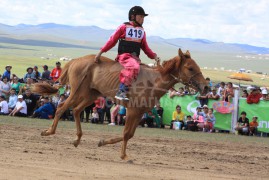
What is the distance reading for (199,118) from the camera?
1877cm

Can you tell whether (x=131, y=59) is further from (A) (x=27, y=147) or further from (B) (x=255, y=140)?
(B) (x=255, y=140)

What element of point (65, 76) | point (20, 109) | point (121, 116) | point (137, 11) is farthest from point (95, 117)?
point (137, 11)

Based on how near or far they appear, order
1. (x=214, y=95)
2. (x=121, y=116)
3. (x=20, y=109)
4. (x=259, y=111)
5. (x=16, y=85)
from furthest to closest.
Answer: (x=16, y=85), (x=20, y=109), (x=121, y=116), (x=214, y=95), (x=259, y=111)

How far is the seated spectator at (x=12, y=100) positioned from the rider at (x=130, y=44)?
33.8 ft

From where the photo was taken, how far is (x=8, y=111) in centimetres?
2052

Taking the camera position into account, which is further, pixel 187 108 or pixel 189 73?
pixel 187 108

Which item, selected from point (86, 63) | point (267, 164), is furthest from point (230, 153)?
point (86, 63)

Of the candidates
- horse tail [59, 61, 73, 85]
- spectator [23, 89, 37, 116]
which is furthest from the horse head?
spectator [23, 89, 37, 116]

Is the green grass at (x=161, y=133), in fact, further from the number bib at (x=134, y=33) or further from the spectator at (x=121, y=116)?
the number bib at (x=134, y=33)

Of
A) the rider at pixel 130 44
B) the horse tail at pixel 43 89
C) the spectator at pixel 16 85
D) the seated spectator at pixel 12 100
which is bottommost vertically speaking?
the seated spectator at pixel 12 100

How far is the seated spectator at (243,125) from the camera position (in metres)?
18.2

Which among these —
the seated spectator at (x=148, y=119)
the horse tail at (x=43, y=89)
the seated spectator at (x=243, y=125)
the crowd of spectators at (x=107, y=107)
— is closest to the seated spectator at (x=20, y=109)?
the crowd of spectators at (x=107, y=107)

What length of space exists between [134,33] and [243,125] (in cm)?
878

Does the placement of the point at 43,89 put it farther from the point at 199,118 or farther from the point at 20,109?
the point at 20,109
